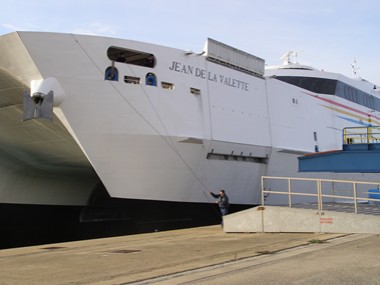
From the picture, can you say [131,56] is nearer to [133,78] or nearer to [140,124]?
[133,78]

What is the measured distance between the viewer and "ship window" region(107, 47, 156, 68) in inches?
484

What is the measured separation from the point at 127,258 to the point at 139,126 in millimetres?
5624

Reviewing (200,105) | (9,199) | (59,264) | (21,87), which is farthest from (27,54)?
(9,199)

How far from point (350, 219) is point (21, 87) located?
891 centimetres

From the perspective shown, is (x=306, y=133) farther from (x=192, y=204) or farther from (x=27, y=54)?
(x=27, y=54)

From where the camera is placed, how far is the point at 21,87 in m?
11.7

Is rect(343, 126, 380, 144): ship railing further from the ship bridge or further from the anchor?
the anchor

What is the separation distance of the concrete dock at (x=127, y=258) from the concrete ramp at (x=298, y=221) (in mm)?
368

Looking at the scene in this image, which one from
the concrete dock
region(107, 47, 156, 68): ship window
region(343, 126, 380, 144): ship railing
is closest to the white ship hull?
region(107, 47, 156, 68): ship window

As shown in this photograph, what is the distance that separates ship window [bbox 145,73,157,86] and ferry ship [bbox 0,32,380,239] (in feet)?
0.13

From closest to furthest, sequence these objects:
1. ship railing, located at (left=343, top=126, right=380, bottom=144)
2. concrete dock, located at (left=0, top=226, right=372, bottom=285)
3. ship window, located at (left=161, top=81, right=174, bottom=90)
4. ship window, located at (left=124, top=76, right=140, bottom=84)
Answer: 1. concrete dock, located at (left=0, top=226, right=372, bottom=285)
2. ship window, located at (left=124, top=76, right=140, bottom=84)
3. ship window, located at (left=161, top=81, right=174, bottom=90)
4. ship railing, located at (left=343, top=126, right=380, bottom=144)

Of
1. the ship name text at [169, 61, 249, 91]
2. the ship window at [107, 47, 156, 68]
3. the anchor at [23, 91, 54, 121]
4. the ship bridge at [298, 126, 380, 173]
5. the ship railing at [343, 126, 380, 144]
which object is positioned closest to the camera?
the anchor at [23, 91, 54, 121]

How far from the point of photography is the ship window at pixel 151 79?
40.7 feet

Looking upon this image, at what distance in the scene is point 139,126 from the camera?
1213 cm
